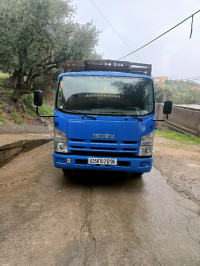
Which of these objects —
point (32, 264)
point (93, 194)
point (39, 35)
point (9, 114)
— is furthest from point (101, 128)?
point (9, 114)

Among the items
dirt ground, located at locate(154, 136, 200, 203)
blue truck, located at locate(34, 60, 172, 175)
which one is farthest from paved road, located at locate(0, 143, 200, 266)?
blue truck, located at locate(34, 60, 172, 175)

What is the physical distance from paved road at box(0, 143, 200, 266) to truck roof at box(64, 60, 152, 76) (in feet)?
9.00

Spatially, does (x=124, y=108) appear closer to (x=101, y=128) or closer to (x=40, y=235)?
(x=101, y=128)

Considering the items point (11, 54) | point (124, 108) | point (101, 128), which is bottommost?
point (101, 128)

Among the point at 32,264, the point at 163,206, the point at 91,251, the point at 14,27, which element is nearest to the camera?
the point at 32,264

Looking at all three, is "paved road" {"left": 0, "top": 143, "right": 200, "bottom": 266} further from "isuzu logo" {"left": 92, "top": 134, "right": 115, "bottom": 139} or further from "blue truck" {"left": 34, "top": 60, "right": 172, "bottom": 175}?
"isuzu logo" {"left": 92, "top": 134, "right": 115, "bottom": 139}

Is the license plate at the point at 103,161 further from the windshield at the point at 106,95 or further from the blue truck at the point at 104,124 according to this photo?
the windshield at the point at 106,95

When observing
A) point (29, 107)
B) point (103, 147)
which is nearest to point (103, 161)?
point (103, 147)

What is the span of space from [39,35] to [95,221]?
1297 centimetres

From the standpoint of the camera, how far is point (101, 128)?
186 inches

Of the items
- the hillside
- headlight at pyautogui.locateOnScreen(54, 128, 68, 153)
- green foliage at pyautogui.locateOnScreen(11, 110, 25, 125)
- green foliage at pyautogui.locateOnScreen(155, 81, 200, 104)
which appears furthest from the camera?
green foliage at pyautogui.locateOnScreen(155, 81, 200, 104)

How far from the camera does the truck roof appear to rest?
20.5 feet

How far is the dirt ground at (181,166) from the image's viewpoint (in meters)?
5.47

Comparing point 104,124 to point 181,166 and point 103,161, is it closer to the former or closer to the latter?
point 103,161
